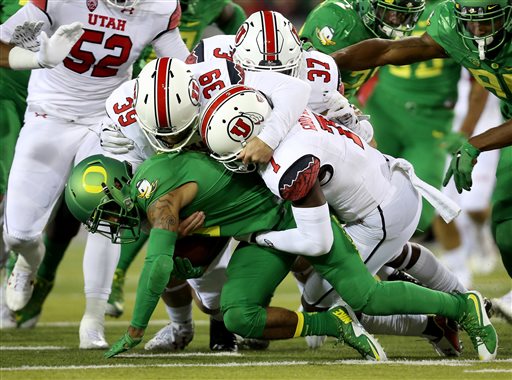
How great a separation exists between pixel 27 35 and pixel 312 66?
138 centimetres

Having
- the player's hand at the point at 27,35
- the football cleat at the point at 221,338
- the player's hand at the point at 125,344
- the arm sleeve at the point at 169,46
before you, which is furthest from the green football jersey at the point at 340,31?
the player's hand at the point at 125,344

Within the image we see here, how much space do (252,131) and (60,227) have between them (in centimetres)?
215

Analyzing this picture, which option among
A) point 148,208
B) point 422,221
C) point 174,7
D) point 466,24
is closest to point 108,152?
point 148,208

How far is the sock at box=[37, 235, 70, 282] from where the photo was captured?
6.28 meters

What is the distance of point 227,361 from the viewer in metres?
4.66

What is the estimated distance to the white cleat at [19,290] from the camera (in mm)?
5953

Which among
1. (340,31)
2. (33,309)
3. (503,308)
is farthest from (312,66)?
(33,309)

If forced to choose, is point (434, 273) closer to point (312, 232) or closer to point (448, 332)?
point (448, 332)

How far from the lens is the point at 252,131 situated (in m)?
4.45

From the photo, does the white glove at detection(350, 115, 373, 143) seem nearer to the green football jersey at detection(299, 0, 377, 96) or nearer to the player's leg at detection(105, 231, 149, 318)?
the green football jersey at detection(299, 0, 377, 96)

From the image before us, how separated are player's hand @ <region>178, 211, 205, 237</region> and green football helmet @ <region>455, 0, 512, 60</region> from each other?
1335 mm

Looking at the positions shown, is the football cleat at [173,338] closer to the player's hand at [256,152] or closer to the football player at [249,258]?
the football player at [249,258]

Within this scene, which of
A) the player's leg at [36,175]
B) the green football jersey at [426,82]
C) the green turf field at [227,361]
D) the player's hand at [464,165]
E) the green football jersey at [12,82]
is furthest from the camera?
the green football jersey at [426,82]

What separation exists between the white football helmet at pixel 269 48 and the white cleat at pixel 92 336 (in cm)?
137
